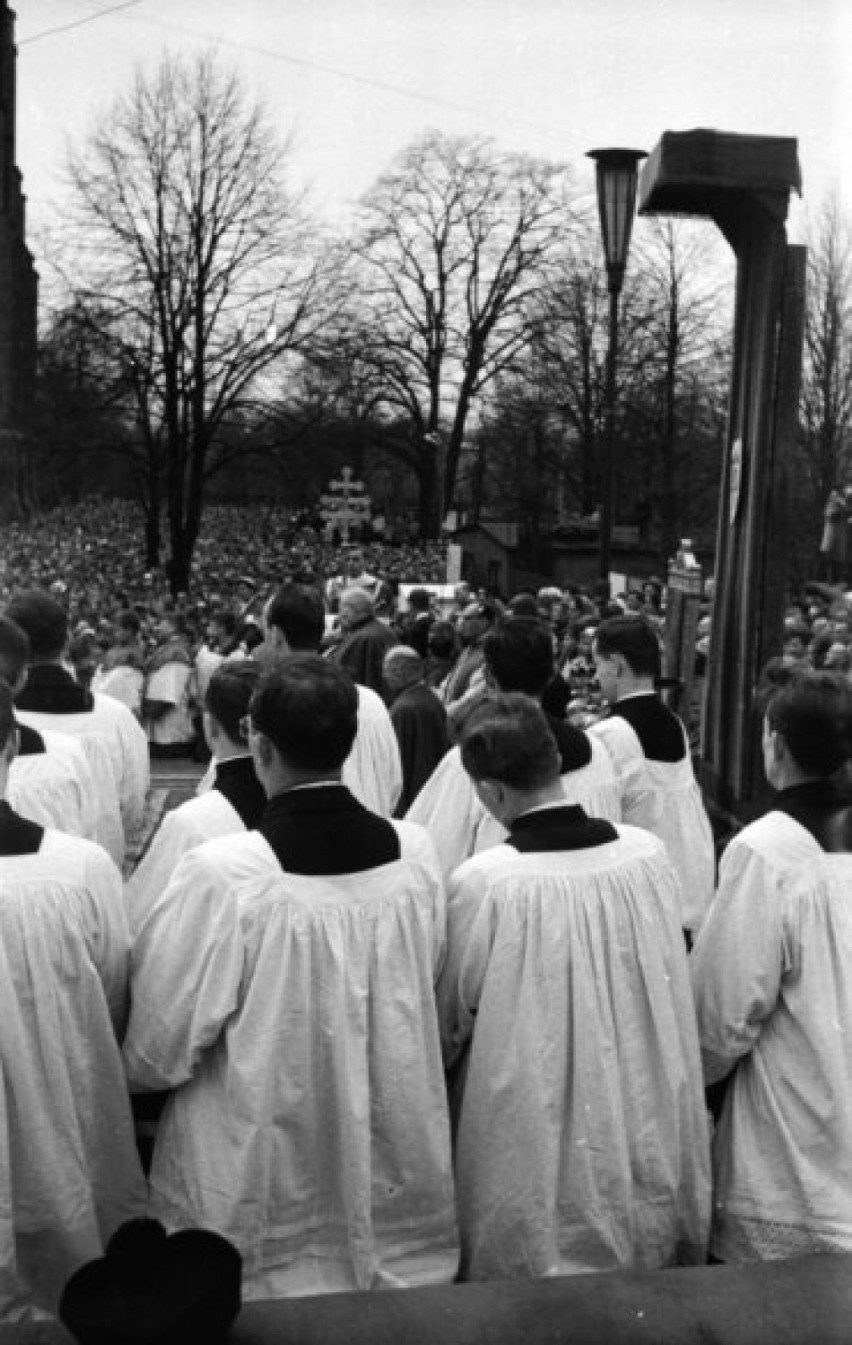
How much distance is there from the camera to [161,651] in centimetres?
1379

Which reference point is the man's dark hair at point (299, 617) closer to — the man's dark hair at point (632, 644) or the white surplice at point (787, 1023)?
the man's dark hair at point (632, 644)

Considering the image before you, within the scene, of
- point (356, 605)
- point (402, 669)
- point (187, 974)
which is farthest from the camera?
point (356, 605)

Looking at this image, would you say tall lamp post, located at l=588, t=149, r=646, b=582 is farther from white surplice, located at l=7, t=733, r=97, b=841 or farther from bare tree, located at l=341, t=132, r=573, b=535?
bare tree, located at l=341, t=132, r=573, b=535

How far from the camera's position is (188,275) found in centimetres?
2800

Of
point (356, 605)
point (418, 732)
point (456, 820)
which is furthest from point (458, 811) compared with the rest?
point (356, 605)

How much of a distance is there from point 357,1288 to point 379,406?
4300 centimetres

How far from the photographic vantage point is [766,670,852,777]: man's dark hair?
3650mm

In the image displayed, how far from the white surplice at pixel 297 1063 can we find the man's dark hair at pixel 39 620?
260 cm

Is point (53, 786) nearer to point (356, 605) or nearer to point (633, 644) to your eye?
point (633, 644)

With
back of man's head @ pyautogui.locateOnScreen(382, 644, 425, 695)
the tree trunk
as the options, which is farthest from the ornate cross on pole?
back of man's head @ pyautogui.locateOnScreen(382, 644, 425, 695)

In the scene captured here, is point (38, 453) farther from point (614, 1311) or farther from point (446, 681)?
point (614, 1311)

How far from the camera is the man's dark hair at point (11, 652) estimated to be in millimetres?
5066

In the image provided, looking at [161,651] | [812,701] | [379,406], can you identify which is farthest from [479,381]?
[812,701]

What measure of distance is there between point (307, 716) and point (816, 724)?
4.15ft
